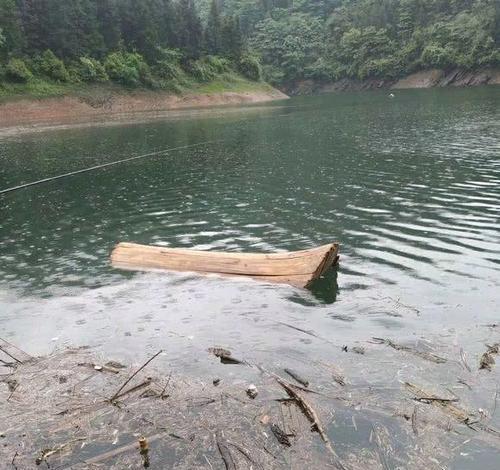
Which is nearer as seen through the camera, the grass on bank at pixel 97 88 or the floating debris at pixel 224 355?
the floating debris at pixel 224 355

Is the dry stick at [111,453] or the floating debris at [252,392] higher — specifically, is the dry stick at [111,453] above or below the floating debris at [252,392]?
above

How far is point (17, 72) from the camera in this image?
6812cm

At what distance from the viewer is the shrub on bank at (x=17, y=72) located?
68000 millimetres

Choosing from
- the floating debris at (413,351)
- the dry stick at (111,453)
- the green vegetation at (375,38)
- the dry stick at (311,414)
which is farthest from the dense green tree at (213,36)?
the dry stick at (111,453)

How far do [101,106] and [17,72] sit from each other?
11.1 meters

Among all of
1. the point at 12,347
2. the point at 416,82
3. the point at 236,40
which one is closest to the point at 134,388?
the point at 12,347

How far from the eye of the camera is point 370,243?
49.4 feet

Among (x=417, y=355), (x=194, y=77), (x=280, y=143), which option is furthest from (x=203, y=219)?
(x=194, y=77)

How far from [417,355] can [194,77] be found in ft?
300

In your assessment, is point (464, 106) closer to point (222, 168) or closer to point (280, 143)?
point (280, 143)

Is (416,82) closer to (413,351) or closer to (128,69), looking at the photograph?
(128,69)

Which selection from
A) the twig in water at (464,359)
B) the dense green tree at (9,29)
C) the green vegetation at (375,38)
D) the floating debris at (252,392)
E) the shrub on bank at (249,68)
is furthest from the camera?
the green vegetation at (375,38)

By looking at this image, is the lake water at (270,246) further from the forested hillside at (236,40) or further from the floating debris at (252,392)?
the forested hillside at (236,40)

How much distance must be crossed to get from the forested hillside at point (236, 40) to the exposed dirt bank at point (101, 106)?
3.48 metres
